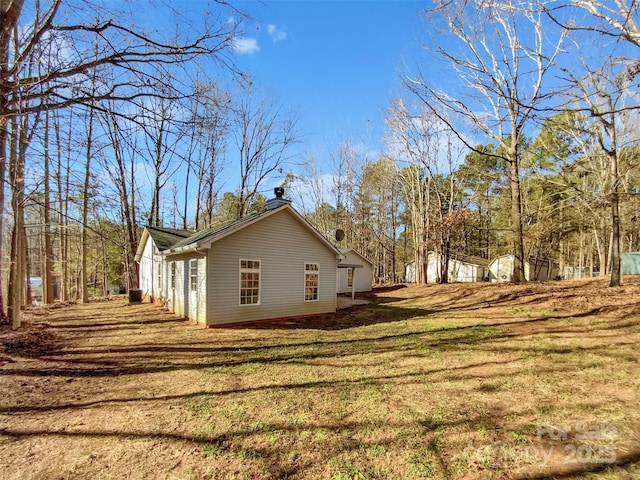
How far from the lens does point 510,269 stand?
27391 millimetres

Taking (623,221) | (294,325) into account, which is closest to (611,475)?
(294,325)

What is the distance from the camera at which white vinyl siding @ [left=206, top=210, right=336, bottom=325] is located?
30.5ft

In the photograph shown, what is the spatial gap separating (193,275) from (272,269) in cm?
272

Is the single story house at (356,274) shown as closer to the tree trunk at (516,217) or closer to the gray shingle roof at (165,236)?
the tree trunk at (516,217)

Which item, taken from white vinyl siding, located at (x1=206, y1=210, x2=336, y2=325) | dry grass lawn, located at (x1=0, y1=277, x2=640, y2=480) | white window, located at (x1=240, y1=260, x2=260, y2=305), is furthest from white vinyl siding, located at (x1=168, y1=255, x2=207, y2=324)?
dry grass lawn, located at (x1=0, y1=277, x2=640, y2=480)

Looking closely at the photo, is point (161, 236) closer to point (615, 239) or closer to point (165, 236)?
point (165, 236)

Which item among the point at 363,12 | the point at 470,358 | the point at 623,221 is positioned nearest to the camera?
the point at 470,358

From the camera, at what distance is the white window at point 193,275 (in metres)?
9.98

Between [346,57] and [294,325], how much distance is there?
360 inches

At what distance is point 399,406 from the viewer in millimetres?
3869

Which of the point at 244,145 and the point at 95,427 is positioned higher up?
the point at 244,145

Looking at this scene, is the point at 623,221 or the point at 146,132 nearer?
the point at 146,132

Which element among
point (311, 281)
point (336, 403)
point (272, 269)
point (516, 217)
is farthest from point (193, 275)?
point (516, 217)

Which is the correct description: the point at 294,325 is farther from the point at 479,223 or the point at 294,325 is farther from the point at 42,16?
the point at 479,223
